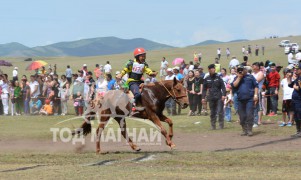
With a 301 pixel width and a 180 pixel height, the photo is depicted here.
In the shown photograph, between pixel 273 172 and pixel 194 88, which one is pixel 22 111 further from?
pixel 273 172

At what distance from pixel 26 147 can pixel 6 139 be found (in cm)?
311

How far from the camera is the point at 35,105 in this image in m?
29.7

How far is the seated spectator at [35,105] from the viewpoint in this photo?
29.6 m

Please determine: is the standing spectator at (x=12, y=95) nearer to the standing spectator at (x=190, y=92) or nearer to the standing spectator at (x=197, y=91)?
the standing spectator at (x=190, y=92)

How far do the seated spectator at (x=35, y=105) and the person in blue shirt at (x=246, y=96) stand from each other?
528 inches

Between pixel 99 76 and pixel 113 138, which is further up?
pixel 99 76

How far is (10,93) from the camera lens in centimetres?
3047

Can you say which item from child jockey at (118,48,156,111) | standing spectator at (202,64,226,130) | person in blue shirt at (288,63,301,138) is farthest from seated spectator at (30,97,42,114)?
person in blue shirt at (288,63,301,138)

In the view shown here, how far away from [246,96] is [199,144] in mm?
2508

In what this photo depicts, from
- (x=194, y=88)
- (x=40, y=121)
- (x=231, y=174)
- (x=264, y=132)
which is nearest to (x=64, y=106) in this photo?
(x=40, y=121)

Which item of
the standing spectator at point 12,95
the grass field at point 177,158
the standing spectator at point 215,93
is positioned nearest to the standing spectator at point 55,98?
the standing spectator at point 12,95

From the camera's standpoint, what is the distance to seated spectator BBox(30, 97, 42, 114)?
29.6 metres

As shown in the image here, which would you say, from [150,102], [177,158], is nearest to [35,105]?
[150,102]

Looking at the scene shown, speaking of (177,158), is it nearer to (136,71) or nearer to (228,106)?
(136,71)
